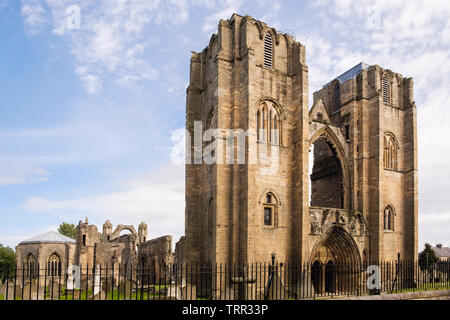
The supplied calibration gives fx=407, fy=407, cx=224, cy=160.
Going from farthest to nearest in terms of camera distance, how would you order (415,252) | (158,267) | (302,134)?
1. (158,267)
2. (415,252)
3. (302,134)

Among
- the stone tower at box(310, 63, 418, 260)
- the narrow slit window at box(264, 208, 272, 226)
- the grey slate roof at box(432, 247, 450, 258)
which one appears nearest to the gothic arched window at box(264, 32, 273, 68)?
the stone tower at box(310, 63, 418, 260)

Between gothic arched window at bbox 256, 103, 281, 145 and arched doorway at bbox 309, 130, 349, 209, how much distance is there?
157 inches

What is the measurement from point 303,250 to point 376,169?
27.8 ft

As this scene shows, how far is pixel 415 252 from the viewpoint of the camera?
2744 centimetres

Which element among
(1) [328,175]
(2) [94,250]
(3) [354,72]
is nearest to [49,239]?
(2) [94,250]

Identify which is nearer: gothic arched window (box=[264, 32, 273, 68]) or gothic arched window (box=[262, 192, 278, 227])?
gothic arched window (box=[262, 192, 278, 227])

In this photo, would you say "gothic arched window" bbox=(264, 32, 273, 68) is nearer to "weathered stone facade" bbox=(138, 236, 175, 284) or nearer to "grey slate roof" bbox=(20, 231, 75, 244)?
"weathered stone facade" bbox=(138, 236, 175, 284)

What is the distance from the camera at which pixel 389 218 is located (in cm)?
2794

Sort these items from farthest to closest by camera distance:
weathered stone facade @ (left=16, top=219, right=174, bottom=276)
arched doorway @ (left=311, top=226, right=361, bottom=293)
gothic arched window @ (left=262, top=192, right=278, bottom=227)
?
weathered stone facade @ (left=16, top=219, right=174, bottom=276) → arched doorway @ (left=311, top=226, right=361, bottom=293) → gothic arched window @ (left=262, top=192, right=278, bottom=227)

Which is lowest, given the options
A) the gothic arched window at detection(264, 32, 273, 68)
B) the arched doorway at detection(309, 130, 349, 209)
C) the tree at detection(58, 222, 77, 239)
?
the tree at detection(58, 222, 77, 239)

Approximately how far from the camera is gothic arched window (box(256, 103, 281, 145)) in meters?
23.6

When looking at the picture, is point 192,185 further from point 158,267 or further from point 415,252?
point 415,252

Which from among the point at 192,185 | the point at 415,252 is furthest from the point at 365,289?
the point at 192,185

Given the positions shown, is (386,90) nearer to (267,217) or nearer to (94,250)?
(267,217)
